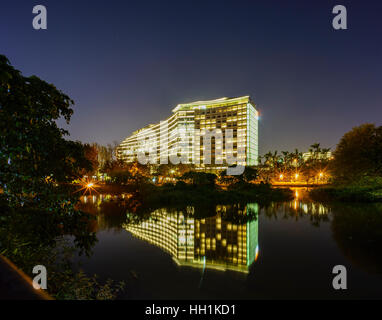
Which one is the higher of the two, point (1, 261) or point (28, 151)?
point (28, 151)

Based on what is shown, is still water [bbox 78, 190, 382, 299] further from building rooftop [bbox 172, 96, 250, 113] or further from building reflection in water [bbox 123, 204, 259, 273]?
building rooftop [bbox 172, 96, 250, 113]

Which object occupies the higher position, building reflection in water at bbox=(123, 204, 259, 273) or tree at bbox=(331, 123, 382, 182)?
tree at bbox=(331, 123, 382, 182)

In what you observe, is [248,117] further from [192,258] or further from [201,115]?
[192,258]

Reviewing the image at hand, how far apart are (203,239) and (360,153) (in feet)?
69.0

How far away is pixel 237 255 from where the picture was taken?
1012 centimetres

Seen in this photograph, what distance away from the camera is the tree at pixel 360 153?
790 inches

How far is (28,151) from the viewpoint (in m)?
3.89

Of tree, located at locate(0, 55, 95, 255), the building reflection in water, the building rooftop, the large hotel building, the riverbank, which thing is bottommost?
the building reflection in water

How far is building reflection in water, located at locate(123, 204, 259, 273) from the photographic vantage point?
9531mm

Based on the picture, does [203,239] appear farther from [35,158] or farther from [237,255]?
[35,158]

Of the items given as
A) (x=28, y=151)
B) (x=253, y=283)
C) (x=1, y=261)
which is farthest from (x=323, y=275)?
(x=28, y=151)

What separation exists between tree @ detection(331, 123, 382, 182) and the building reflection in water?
50.1ft

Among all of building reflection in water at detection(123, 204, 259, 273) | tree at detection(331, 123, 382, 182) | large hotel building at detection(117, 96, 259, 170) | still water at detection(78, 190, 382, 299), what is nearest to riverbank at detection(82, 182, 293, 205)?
building reflection in water at detection(123, 204, 259, 273)
